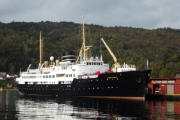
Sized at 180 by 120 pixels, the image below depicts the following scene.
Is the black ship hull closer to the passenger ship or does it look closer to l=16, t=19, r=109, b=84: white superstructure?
the passenger ship

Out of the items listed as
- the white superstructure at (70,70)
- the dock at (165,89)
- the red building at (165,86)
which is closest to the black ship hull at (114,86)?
the white superstructure at (70,70)

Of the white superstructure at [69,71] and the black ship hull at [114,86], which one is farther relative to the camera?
the white superstructure at [69,71]

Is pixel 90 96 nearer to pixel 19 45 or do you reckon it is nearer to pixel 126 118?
pixel 126 118

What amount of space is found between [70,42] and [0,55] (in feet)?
135

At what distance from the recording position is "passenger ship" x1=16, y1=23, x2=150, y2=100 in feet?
184

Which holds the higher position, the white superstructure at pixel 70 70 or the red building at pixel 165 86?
the white superstructure at pixel 70 70

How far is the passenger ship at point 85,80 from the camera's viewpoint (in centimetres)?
5603

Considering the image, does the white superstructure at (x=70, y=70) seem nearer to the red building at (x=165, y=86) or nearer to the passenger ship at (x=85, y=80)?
the passenger ship at (x=85, y=80)

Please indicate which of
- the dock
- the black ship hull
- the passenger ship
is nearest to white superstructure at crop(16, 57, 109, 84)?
the passenger ship

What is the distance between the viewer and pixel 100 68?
6569cm

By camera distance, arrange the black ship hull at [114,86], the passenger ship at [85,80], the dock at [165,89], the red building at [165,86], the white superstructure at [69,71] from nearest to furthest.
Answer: the black ship hull at [114,86], the passenger ship at [85,80], the dock at [165,89], the red building at [165,86], the white superstructure at [69,71]

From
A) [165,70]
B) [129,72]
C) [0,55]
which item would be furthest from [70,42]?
[129,72]

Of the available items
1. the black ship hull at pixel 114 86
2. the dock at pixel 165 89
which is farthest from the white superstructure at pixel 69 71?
the dock at pixel 165 89

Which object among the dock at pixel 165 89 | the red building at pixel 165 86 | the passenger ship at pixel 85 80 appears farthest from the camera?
the red building at pixel 165 86
